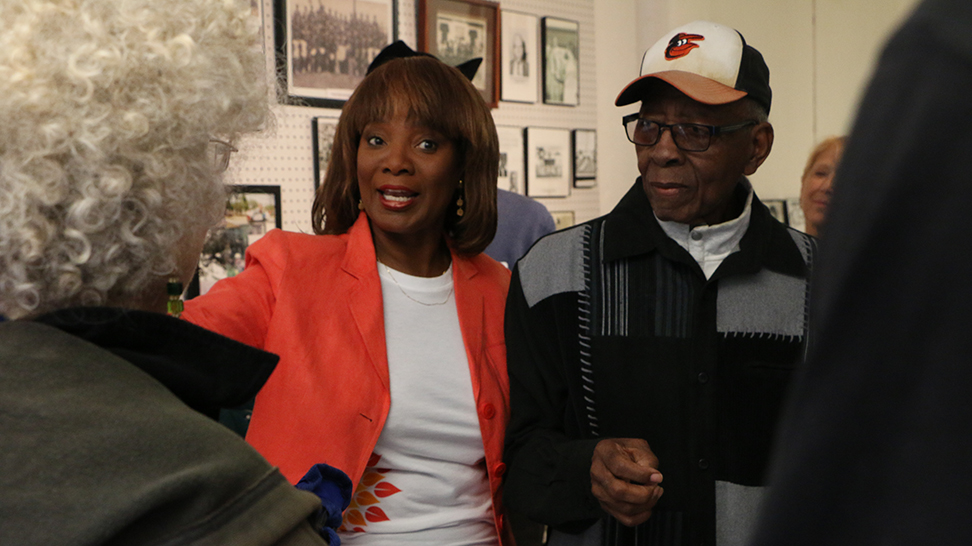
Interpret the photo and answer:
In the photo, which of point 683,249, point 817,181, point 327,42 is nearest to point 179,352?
point 683,249

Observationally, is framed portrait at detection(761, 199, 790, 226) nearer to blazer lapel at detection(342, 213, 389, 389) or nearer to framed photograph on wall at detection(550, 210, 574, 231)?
framed photograph on wall at detection(550, 210, 574, 231)

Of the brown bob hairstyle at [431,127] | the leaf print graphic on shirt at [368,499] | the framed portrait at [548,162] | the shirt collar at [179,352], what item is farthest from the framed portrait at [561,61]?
the shirt collar at [179,352]

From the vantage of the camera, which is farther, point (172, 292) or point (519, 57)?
point (519, 57)

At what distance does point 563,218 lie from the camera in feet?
13.7

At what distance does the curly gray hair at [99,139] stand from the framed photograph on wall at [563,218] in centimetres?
329

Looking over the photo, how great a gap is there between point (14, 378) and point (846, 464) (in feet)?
2.48

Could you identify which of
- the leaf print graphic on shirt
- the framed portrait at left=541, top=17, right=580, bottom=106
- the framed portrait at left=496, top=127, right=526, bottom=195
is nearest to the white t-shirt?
the leaf print graphic on shirt

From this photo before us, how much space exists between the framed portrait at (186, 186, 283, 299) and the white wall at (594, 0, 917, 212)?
202 cm

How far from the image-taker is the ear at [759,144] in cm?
183

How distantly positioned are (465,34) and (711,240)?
7.54ft

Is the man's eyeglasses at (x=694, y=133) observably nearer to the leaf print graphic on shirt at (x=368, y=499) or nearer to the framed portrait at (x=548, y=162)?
the leaf print graphic on shirt at (x=368, y=499)

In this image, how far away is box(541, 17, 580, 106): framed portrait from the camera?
13.3ft

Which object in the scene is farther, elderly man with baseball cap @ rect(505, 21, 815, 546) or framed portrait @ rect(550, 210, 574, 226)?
framed portrait @ rect(550, 210, 574, 226)

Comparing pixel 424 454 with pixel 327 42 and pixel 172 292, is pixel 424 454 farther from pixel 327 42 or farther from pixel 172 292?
pixel 327 42
